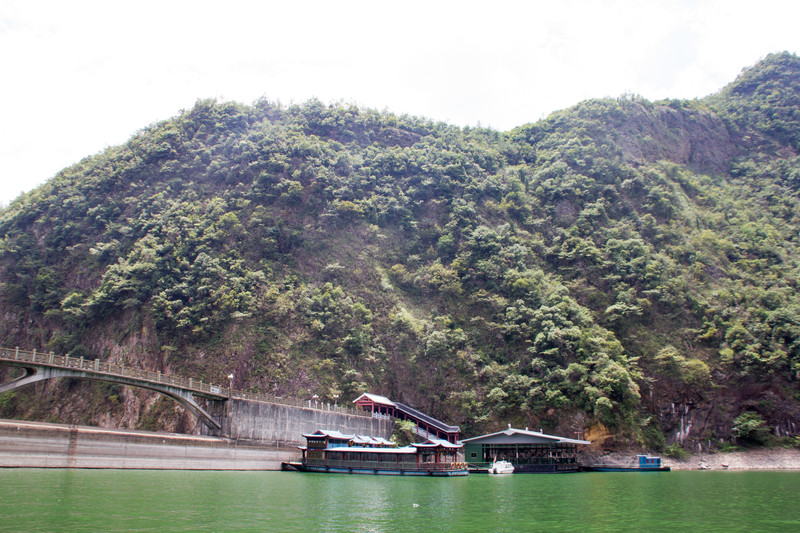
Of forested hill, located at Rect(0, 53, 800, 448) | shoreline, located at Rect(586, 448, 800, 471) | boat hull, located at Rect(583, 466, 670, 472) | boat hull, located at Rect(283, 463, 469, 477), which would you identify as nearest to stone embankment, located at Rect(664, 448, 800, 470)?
shoreline, located at Rect(586, 448, 800, 471)

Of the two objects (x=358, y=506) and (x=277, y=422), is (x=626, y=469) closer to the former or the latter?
(x=277, y=422)

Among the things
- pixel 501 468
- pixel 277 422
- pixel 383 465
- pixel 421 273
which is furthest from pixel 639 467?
pixel 277 422

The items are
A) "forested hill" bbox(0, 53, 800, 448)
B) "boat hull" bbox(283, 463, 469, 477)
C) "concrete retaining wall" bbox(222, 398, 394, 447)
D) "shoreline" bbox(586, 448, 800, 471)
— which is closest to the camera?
"boat hull" bbox(283, 463, 469, 477)

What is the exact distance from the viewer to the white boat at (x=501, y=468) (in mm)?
47469

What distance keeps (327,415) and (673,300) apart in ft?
139

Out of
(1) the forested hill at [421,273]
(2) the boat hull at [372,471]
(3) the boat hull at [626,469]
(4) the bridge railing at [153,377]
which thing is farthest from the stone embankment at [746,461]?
(4) the bridge railing at [153,377]

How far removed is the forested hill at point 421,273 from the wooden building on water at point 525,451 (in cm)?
322

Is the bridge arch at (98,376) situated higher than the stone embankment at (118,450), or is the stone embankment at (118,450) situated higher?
the bridge arch at (98,376)

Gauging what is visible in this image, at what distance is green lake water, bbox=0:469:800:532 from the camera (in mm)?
16703

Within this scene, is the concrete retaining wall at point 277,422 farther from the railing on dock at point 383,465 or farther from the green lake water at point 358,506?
the green lake water at point 358,506

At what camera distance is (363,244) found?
70062 millimetres

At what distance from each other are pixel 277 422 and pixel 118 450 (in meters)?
13.6

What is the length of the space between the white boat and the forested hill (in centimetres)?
611

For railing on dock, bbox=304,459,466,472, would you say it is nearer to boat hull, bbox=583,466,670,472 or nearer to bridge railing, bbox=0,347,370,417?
bridge railing, bbox=0,347,370,417
